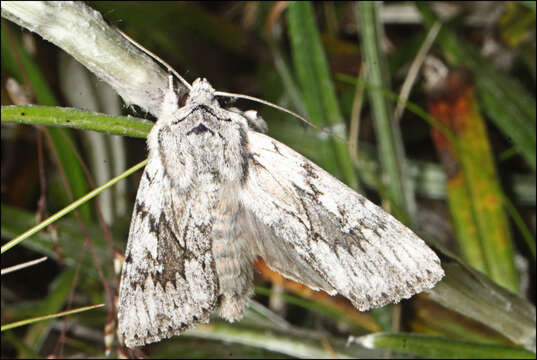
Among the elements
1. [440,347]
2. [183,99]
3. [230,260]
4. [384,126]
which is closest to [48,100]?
[183,99]

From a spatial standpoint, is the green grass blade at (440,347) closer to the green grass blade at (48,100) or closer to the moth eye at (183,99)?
the moth eye at (183,99)

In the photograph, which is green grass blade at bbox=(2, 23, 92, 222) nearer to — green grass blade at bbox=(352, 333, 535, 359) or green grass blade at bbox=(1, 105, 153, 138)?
green grass blade at bbox=(1, 105, 153, 138)

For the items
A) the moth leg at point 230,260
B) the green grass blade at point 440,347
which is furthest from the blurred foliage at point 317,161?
the moth leg at point 230,260

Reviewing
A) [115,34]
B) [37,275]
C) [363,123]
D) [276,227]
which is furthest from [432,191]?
[37,275]

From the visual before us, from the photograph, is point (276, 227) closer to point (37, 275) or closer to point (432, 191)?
point (432, 191)

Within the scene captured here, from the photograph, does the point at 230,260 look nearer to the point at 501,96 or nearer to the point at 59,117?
the point at 59,117

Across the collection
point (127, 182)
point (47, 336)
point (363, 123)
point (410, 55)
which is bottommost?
point (47, 336)

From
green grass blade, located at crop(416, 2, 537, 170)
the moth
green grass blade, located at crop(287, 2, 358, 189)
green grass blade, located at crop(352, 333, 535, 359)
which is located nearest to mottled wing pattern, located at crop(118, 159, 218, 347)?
the moth
